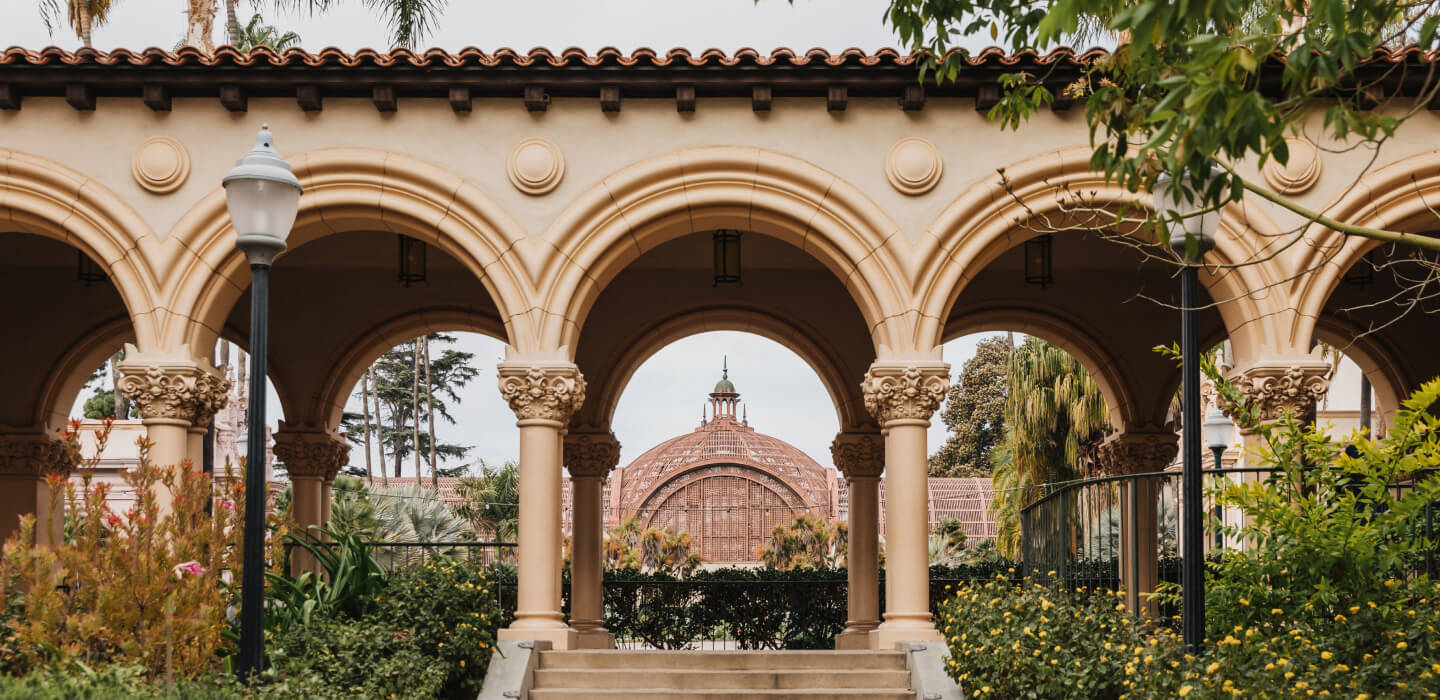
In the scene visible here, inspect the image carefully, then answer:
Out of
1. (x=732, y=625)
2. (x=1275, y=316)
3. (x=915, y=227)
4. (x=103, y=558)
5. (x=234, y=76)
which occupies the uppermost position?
(x=234, y=76)

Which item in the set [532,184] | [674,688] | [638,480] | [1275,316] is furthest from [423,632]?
[638,480]

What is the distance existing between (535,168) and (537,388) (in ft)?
6.35

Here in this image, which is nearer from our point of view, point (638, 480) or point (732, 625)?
point (732, 625)

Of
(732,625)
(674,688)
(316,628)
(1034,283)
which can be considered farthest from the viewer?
(732,625)

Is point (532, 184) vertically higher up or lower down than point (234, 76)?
lower down

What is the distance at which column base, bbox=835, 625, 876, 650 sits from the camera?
15359mm

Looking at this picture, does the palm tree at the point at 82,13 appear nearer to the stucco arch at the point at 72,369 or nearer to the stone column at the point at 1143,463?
the stucco arch at the point at 72,369

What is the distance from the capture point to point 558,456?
12.1 meters

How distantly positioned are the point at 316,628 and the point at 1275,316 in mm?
8269

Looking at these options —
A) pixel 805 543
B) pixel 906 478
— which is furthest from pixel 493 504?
pixel 906 478

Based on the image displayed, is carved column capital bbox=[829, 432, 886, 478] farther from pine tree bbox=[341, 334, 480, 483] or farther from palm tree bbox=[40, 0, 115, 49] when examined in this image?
pine tree bbox=[341, 334, 480, 483]

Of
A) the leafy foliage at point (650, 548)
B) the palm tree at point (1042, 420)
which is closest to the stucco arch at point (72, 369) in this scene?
the leafy foliage at point (650, 548)

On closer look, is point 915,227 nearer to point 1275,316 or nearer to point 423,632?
point 1275,316

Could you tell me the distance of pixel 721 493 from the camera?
124 ft
